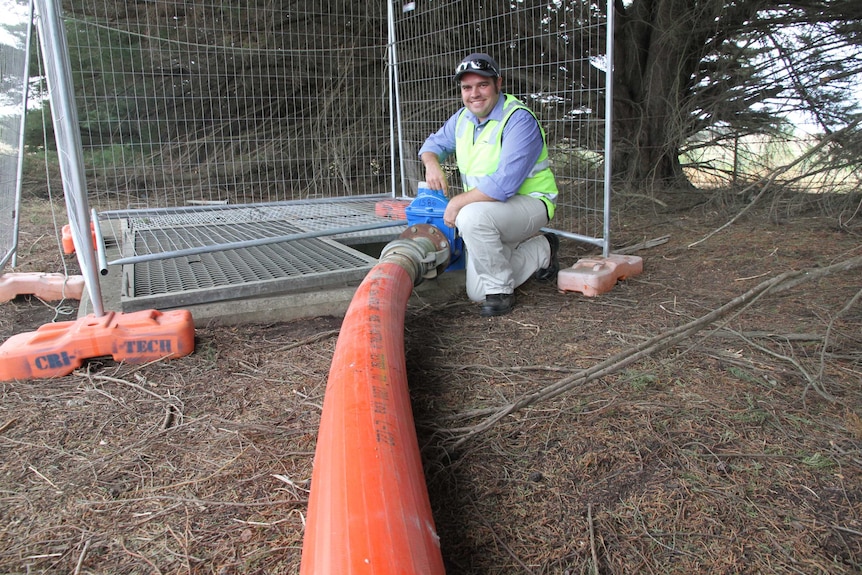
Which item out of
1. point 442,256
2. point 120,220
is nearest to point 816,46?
point 442,256

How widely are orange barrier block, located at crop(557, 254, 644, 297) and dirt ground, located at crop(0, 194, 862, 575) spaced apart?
0.34 meters

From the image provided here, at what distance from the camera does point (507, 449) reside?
1731mm

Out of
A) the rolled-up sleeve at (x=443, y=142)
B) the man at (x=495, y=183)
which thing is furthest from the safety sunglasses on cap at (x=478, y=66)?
the rolled-up sleeve at (x=443, y=142)

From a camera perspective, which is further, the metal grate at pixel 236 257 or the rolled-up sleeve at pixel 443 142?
the rolled-up sleeve at pixel 443 142

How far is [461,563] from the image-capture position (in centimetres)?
130

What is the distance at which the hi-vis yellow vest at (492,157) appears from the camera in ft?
9.92

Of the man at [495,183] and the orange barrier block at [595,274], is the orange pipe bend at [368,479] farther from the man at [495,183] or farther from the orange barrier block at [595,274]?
the orange barrier block at [595,274]

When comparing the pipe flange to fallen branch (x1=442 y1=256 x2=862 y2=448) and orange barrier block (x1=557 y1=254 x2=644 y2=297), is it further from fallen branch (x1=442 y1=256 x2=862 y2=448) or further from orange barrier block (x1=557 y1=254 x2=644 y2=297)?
fallen branch (x1=442 y1=256 x2=862 y2=448)

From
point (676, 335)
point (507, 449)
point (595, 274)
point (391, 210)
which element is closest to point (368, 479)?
point (507, 449)

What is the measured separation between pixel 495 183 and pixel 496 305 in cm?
62

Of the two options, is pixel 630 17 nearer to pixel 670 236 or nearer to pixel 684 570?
pixel 670 236

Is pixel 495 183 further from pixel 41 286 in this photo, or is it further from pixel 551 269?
pixel 41 286

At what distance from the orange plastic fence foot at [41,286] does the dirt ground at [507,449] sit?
42 centimetres

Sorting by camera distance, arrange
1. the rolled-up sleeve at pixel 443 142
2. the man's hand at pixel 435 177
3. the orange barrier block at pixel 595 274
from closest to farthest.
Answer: the orange barrier block at pixel 595 274, the man's hand at pixel 435 177, the rolled-up sleeve at pixel 443 142
